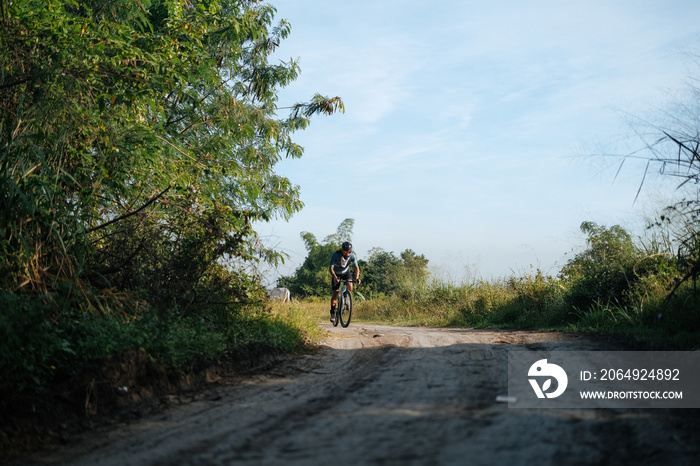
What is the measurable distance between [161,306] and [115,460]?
3.79 meters

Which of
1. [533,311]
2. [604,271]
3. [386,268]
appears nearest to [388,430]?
[604,271]

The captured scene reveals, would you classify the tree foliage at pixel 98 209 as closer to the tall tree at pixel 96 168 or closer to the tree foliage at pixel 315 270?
the tall tree at pixel 96 168

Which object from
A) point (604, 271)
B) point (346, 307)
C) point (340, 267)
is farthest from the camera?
point (346, 307)

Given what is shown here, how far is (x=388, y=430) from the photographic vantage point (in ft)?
12.0

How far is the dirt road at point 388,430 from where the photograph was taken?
317cm

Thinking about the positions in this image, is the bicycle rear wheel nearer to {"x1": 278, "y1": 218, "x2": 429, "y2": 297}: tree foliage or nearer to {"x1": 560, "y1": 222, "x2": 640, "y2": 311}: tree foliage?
{"x1": 560, "y1": 222, "x2": 640, "y2": 311}: tree foliage

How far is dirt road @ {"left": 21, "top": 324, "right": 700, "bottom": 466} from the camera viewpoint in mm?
3168

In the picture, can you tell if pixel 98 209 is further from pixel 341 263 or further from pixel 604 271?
pixel 604 271

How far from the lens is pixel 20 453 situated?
3717 mm

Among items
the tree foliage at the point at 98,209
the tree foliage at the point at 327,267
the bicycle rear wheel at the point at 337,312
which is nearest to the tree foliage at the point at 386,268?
the tree foliage at the point at 327,267

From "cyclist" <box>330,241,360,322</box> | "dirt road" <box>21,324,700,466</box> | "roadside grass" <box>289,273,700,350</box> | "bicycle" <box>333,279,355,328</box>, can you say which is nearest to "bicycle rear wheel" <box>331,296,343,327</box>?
"bicycle" <box>333,279,355,328</box>

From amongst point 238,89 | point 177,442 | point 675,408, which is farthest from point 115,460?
point 238,89

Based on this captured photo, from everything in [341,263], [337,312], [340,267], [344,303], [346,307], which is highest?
[341,263]

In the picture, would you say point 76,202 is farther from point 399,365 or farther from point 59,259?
point 399,365
